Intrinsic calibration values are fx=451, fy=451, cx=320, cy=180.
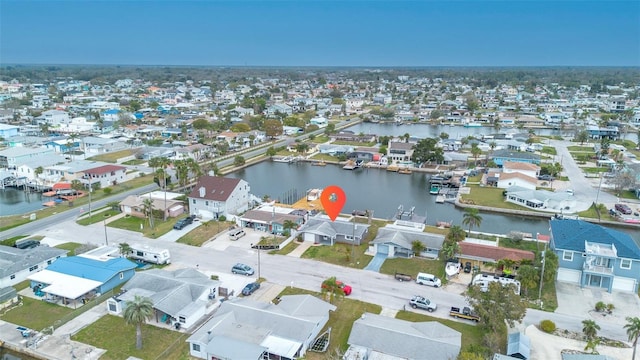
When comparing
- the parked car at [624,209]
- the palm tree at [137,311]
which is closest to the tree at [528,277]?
the palm tree at [137,311]

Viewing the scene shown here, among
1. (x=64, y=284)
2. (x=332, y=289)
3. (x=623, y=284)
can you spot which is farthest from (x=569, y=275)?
(x=64, y=284)

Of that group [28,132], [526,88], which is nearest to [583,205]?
[28,132]

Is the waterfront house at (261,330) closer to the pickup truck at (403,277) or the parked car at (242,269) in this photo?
the parked car at (242,269)

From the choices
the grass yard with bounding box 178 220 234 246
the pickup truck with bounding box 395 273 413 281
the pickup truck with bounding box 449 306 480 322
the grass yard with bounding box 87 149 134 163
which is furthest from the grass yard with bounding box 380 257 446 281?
the grass yard with bounding box 87 149 134 163

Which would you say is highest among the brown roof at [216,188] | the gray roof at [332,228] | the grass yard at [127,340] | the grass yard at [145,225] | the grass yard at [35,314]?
the brown roof at [216,188]

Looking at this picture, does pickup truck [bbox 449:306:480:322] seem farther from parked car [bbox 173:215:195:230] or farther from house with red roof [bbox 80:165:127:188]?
house with red roof [bbox 80:165:127:188]

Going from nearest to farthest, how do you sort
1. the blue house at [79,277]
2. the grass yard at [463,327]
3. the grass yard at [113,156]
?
the grass yard at [463,327]
the blue house at [79,277]
the grass yard at [113,156]

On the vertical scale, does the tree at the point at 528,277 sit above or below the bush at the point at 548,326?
above

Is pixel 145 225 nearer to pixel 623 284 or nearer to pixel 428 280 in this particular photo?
pixel 428 280

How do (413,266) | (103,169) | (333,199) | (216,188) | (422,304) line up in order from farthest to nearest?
(103,169) → (216,188) → (333,199) → (413,266) → (422,304)
